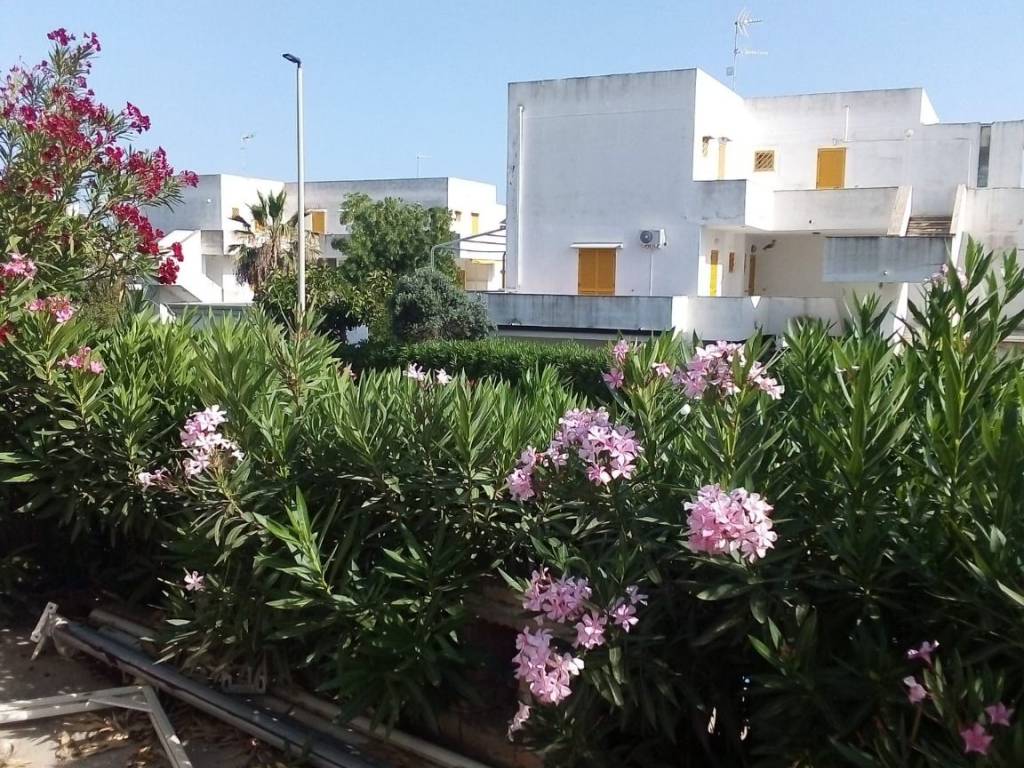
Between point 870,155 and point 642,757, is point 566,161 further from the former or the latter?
point 642,757

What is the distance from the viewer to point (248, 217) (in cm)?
4131

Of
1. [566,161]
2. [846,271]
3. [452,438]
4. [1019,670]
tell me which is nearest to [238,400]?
[452,438]

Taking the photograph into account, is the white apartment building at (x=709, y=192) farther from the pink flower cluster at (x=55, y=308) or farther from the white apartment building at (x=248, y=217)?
the pink flower cluster at (x=55, y=308)

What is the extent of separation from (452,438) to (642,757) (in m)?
A: 1.37

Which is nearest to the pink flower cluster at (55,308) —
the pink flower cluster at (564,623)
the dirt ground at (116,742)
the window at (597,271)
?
the dirt ground at (116,742)

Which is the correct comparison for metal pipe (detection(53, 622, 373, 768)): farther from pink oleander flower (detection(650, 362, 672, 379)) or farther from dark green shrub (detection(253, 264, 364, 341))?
dark green shrub (detection(253, 264, 364, 341))

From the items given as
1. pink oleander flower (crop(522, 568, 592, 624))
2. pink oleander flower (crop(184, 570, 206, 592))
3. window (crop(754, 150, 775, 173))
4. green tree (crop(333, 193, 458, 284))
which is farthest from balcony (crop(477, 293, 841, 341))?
pink oleander flower (crop(522, 568, 592, 624))

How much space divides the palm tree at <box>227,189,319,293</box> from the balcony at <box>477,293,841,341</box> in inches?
551

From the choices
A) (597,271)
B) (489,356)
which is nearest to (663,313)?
(597,271)

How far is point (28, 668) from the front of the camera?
4855 mm

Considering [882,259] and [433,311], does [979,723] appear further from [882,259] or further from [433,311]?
[433,311]

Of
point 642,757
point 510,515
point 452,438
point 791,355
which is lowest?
point 642,757

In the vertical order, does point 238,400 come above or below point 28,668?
above

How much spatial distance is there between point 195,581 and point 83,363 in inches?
53.3
